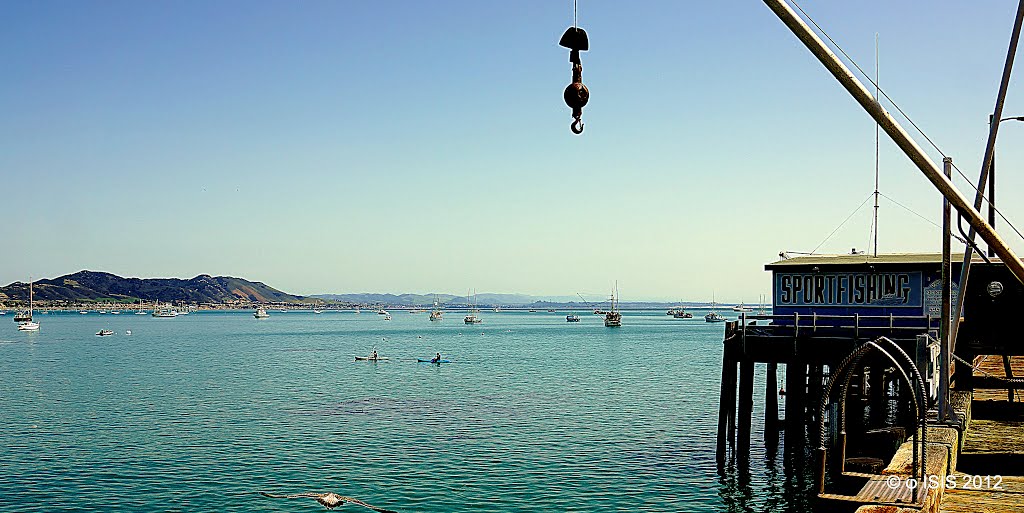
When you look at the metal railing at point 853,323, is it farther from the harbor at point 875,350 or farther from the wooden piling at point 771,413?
the wooden piling at point 771,413

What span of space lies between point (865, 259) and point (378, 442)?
22.2 meters

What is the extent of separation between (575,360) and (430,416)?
173 feet

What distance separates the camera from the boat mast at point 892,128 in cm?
774

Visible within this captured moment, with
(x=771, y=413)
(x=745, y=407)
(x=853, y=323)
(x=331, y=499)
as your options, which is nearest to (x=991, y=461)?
(x=853, y=323)

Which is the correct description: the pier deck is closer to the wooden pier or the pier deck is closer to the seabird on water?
the wooden pier

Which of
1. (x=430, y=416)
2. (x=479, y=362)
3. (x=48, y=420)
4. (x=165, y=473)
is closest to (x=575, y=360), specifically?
(x=479, y=362)

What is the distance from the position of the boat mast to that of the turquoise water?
20.9 m

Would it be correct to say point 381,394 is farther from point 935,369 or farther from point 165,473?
point 935,369

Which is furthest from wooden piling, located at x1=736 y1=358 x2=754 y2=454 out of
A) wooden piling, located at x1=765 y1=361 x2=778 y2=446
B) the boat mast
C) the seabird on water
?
the boat mast

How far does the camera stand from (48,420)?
49.2 m

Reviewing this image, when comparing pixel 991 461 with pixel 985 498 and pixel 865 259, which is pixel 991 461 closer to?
pixel 985 498

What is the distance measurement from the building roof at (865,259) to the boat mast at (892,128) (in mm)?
27941

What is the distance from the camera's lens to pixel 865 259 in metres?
36.2

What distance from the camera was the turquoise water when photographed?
29.5 m
